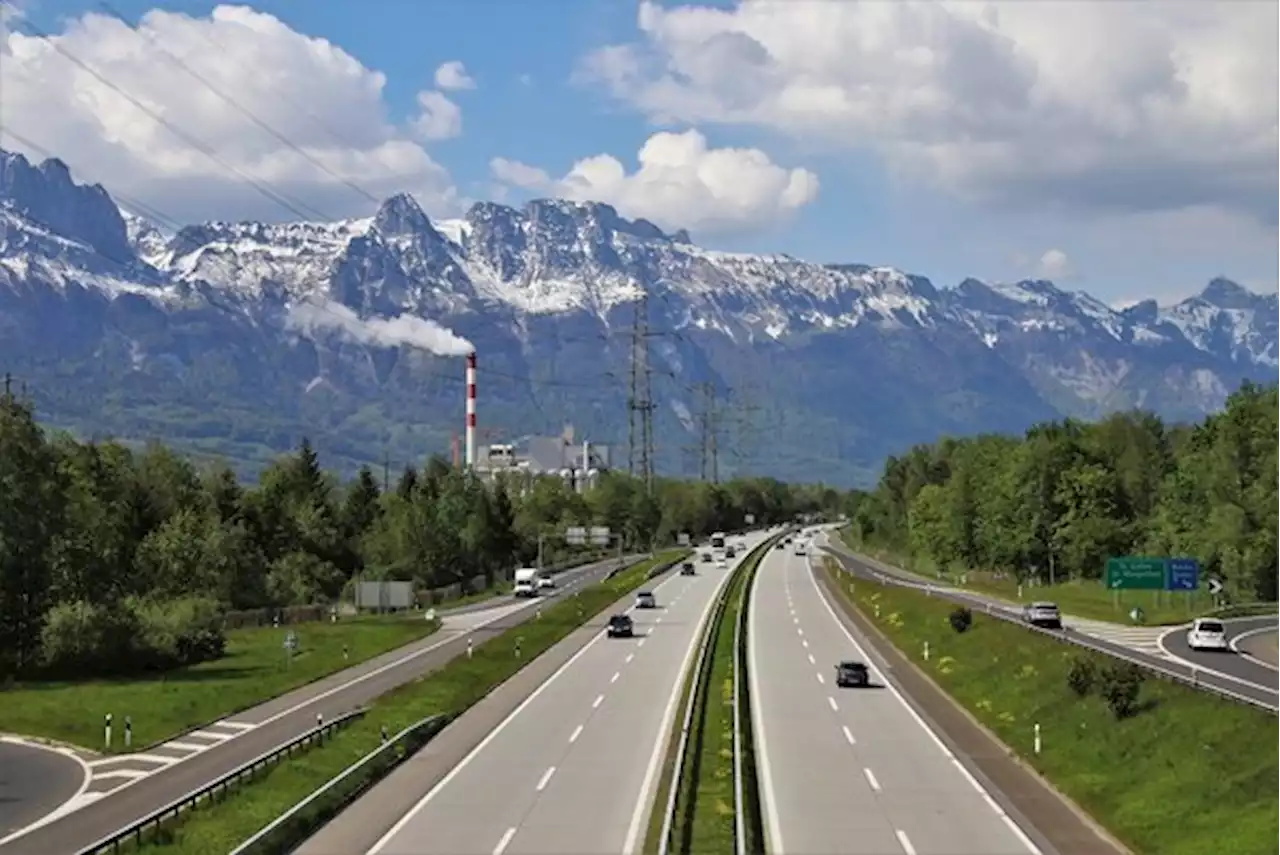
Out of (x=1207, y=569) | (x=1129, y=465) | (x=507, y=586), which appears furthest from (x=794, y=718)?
(x=1129, y=465)

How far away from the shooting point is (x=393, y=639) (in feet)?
281

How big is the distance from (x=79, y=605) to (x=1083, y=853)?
47.1 metres

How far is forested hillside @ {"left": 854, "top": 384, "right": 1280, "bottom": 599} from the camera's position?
109938 millimetres

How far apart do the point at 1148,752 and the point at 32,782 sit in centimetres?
2733

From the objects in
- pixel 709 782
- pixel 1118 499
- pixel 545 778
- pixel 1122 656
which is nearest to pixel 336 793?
pixel 545 778

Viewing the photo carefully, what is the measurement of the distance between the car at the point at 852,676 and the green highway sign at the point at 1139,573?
3251 cm

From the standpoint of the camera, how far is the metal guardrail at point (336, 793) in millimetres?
30500

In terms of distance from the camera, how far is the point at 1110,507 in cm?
13825

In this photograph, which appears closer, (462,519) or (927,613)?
(927,613)

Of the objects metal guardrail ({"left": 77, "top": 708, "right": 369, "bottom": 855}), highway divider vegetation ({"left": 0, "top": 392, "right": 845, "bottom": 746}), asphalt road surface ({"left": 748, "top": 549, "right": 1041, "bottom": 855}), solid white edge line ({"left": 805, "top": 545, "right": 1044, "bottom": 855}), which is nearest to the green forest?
highway divider vegetation ({"left": 0, "top": 392, "right": 845, "bottom": 746})

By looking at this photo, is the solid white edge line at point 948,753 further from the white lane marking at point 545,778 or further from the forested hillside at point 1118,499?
the forested hillside at point 1118,499

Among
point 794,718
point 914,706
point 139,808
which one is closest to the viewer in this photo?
point 139,808

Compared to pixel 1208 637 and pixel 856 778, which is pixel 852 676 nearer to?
pixel 1208 637

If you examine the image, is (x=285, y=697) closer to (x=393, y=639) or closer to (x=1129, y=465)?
(x=393, y=639)
